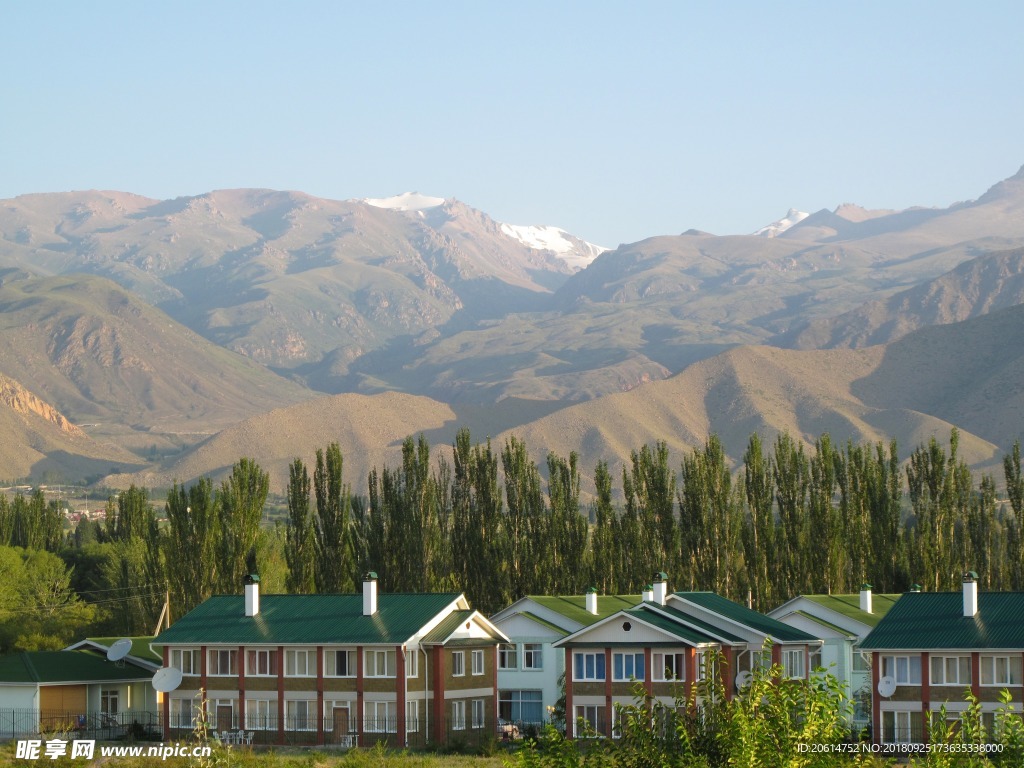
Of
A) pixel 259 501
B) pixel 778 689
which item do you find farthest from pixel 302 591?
pixel 778 689

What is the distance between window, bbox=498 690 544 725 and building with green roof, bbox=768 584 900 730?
433 inches

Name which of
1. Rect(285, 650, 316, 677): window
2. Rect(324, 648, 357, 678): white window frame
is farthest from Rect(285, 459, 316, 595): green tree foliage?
Rect(324, 648, 357, 678): white window frame

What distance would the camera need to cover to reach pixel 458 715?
6391 cm

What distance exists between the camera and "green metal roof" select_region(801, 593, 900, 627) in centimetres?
6844

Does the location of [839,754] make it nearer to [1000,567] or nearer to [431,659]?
[431,659]

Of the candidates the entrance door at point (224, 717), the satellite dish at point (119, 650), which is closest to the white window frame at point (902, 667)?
the entrance door at point (224, 717)

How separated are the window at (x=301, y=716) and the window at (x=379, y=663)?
2.86m

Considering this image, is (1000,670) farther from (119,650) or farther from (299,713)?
(119,650)

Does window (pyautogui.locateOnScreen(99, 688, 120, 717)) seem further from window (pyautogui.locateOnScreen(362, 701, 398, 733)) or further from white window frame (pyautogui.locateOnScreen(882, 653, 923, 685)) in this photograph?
white window frame (pyautogui.locateOnScreen(882, 653, 923, 685))

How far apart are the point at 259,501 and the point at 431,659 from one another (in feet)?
82.6

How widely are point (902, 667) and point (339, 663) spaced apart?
2158 cm

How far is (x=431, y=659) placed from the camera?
63.4 metres

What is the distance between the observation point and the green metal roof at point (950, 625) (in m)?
56.5

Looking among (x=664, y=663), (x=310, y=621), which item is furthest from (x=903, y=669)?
(x=310, y=621)
